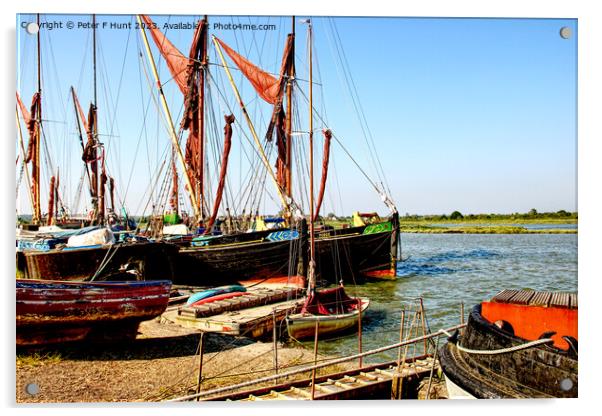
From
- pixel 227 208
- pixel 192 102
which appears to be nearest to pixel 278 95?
pixel 192 102

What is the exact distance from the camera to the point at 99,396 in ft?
20.6

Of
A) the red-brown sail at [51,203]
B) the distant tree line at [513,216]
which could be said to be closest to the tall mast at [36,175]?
the red-brown sail at [51,203]

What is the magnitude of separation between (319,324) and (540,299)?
16.8 feet

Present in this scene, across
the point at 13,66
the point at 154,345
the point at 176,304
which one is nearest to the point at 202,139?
the point at 176,304

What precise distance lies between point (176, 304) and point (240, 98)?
5.98m

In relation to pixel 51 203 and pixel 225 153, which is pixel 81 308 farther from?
pixel 225 153

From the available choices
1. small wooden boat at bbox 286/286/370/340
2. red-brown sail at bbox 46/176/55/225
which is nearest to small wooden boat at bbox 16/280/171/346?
small wooden boat at bbox 286/286/370/340

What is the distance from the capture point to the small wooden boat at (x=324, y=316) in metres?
10.0

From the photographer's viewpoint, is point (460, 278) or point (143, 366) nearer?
point (143, 366)

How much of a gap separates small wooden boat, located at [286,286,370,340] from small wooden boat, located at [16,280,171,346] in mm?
2749

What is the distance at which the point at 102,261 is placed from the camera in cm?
1044

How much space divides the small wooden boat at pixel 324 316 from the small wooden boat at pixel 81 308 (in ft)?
9.02

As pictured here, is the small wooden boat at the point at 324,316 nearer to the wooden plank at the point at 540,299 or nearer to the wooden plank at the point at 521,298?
the wooden plank at the point at 521,298

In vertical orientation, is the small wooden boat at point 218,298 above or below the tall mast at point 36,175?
below
